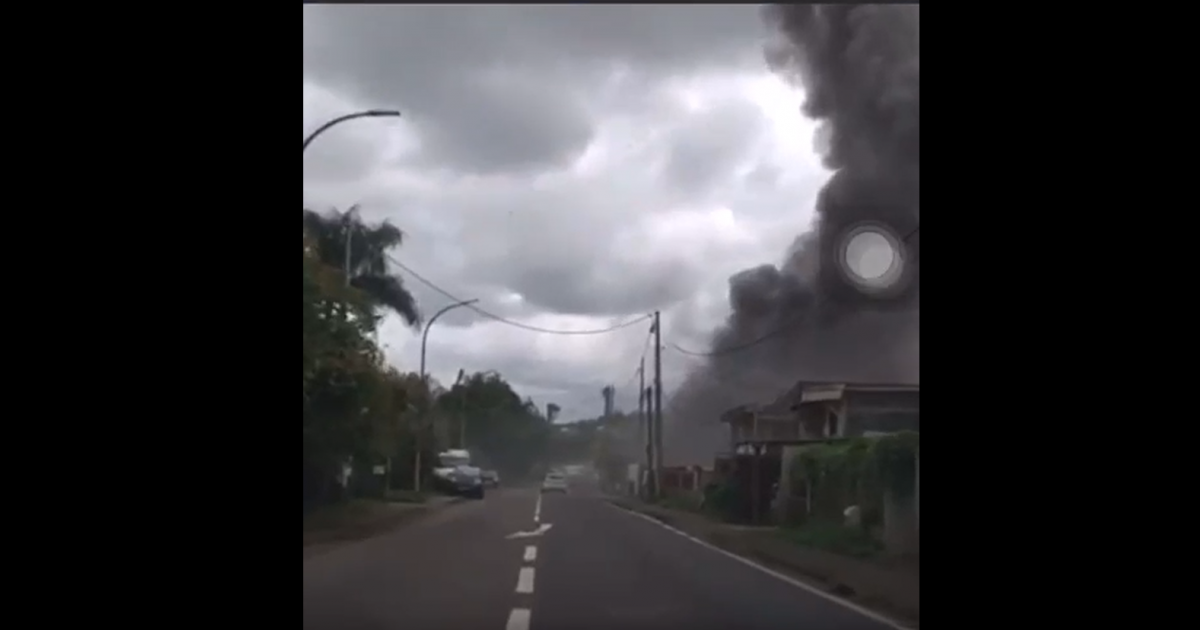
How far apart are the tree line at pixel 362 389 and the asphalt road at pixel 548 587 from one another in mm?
1849

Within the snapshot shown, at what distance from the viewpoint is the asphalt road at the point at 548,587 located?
10.6 metres

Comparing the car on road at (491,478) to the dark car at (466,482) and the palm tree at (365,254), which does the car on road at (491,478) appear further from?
the palm tree at (365,254)

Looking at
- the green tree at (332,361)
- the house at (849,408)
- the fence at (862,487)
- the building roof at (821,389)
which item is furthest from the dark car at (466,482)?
the building roof at (821,389)

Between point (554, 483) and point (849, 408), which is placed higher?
point (849, 408)

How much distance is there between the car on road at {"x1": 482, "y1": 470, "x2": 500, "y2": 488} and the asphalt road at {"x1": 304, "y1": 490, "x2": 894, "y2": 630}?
7.86 metres

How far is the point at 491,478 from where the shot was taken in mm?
28266

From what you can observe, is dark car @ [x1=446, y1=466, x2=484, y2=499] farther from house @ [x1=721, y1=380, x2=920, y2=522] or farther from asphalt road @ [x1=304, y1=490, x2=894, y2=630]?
house @ [x1=721, y1=380, x2=920, y2=522]

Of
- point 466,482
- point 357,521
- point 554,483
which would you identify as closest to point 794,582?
point 357,521

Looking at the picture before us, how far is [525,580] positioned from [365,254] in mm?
6296

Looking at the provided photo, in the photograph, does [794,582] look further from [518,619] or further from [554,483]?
[554,483]

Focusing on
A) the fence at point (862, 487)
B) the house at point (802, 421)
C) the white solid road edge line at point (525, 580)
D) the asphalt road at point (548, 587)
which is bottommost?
the asphalt road at point (548, 587)
